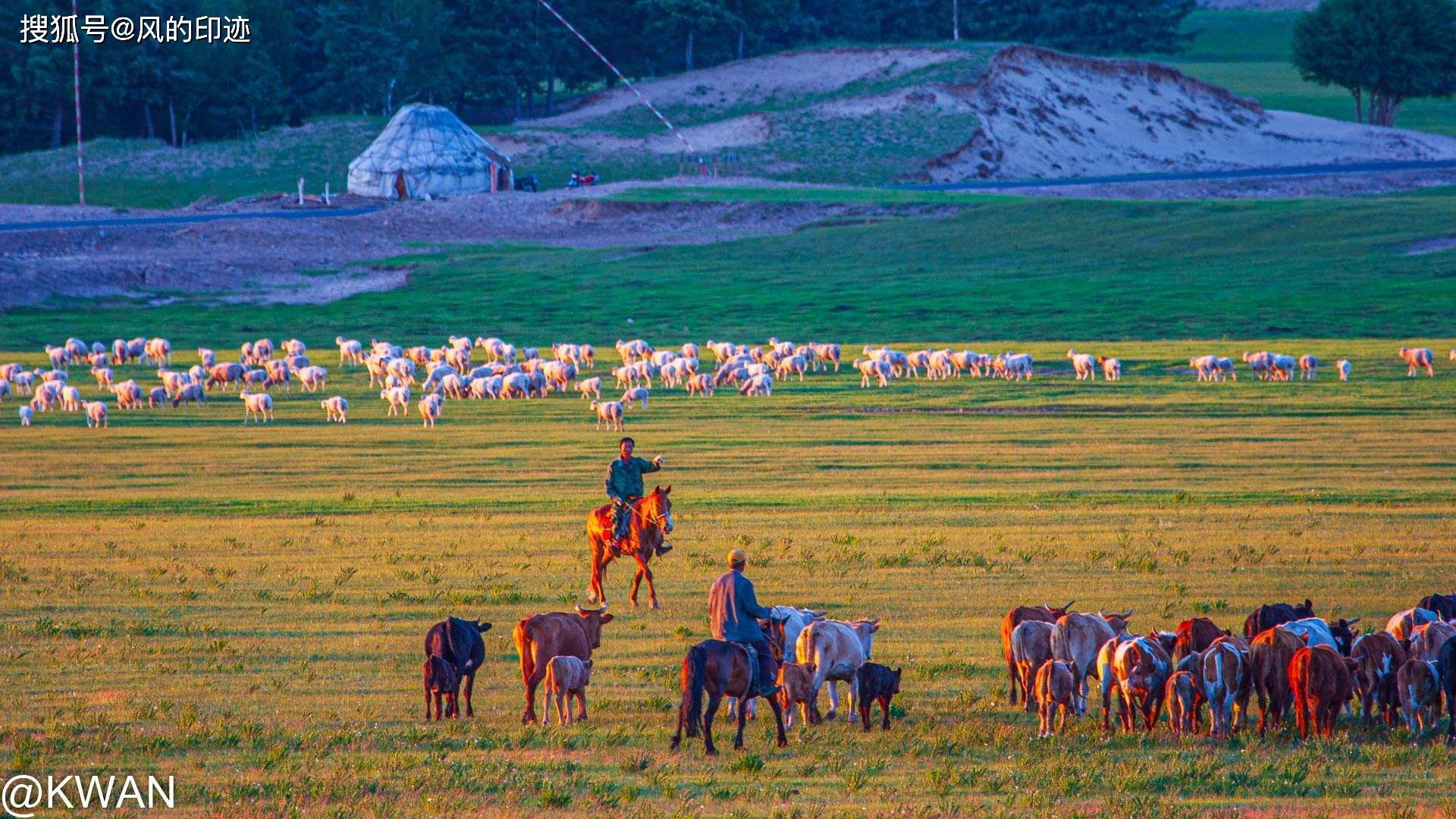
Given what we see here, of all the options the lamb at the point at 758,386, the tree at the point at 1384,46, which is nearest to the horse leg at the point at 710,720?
the lamb at the point at 758,386

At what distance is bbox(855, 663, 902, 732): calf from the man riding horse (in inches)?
200

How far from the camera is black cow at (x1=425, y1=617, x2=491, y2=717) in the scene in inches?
537

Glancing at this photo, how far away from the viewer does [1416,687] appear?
42.9 feet

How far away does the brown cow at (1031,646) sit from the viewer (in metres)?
13.9

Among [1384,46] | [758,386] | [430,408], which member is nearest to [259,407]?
[430,408]

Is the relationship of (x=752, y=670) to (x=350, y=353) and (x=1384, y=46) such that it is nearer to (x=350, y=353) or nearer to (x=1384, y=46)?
(x=350, y=353)

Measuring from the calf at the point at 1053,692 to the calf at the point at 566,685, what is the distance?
146 inches

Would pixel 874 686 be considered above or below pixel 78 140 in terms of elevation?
below

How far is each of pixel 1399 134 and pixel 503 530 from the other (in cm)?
9841

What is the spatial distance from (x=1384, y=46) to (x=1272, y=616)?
10679cm

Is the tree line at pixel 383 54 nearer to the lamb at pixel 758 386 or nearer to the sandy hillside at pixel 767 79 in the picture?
the sandy hillside at pixel 767 79

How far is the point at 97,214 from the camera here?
76.1m

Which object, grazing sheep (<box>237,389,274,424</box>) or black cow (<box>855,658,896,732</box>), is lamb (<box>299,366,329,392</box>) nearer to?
grazing sheep (<box>237,389,274,424</box>)

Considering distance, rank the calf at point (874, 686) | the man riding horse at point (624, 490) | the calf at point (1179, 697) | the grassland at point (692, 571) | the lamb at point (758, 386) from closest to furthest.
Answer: the grassland at point (692, 571) < the calf at point (1179, 697) < the calf at point (874, 686) < the man riding horse at point (624, 490) < the lamb at point (758, 386)
